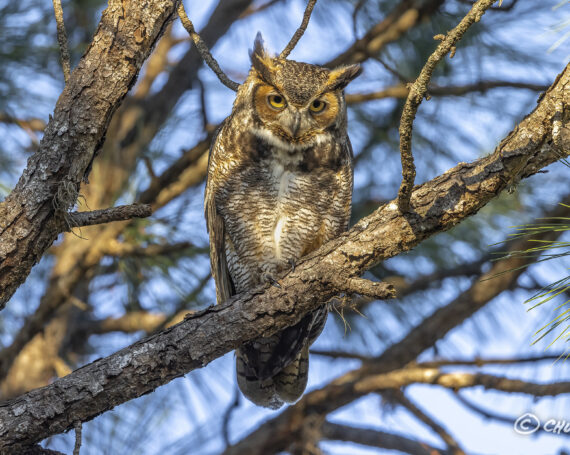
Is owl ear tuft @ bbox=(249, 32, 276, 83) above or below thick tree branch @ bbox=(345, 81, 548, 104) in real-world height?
below

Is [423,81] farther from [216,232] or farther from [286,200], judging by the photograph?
[216,232]

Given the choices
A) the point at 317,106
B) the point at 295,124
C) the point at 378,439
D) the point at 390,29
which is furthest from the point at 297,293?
the point at 390,29

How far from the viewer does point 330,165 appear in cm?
228

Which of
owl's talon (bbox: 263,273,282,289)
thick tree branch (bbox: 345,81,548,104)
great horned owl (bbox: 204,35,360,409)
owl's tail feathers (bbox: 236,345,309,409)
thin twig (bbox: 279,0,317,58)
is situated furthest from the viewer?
thick tree branch (bbox: 345,81,548,104)

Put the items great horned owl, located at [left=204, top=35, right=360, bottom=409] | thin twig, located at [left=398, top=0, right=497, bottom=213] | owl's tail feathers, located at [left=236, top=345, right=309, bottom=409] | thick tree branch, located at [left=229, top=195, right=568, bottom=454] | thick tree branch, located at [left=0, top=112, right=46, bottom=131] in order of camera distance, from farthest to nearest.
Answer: thick tree branch, located at [left=0, top=112, right=46, bottom=131]
thick tree branch, located at [left=229, top=195, right=568, bottom=454]
owl's tail feathers, located at [left=236, top=345, right=309, bottom=409]
great horned owl, located at [left=204, top=35, right=360, bottom=409]
thin twig, located at [left=398, top=0, right=497, bottom=213]

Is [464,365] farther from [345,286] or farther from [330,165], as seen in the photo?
[345,286]

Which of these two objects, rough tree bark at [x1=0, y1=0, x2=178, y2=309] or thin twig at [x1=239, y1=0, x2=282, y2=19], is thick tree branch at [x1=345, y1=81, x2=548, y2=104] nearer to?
thin twig at [x1=239, y1=0, x2=282, y2=19]

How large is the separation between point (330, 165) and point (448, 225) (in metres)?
0.62

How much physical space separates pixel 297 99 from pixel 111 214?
833 mm

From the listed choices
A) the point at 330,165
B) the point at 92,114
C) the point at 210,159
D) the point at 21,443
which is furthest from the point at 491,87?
the point at 21,443

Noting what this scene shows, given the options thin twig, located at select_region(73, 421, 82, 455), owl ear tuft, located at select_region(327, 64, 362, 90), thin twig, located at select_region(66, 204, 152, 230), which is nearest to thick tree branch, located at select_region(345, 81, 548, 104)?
owl ear tuft, located at select_region(327, 64, 362, 90)

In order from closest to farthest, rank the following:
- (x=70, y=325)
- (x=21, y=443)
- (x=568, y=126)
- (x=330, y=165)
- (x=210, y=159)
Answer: (x=568, y=126)
(x=21, y=443)
(x=330, y=165)
(x=210, y=159)
(x=70, y=325)

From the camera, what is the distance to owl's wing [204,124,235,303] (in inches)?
93.7

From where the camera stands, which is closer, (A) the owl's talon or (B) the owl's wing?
(A) the owl's talon
